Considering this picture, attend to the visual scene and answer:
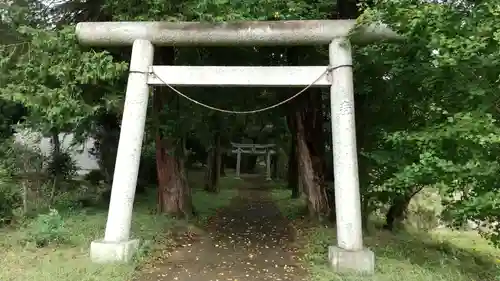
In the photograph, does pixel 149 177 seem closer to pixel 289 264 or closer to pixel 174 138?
pixel 174 138

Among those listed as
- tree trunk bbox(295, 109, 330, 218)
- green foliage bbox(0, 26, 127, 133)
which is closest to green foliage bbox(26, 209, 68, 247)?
green foliage bbox(0, 26, 127, 133)

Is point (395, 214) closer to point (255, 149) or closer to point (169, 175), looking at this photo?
point (169, 175)

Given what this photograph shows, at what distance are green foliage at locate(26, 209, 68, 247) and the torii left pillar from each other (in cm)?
111

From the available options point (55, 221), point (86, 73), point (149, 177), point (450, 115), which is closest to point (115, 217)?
point (55, 221)

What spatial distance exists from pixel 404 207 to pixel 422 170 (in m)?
5.32

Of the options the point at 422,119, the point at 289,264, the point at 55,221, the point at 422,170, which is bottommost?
the point at 289,264

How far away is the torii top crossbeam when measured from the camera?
6.93 m

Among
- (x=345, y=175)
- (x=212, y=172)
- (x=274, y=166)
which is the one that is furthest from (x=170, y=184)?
(x=274, y=166)

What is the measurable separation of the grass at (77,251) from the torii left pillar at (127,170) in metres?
0.22

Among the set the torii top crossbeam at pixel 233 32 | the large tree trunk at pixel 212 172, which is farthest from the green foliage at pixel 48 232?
the large tree trunk at pixel 212 172

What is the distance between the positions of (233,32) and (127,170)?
8.89ft

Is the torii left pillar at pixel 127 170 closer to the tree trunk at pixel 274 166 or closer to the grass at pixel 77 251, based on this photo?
the grass at pixel 77 251

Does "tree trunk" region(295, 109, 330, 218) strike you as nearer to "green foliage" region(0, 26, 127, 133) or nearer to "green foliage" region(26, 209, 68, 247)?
"green foliage" region(0, 26, 127, 133)

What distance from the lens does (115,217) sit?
675 centimetres
